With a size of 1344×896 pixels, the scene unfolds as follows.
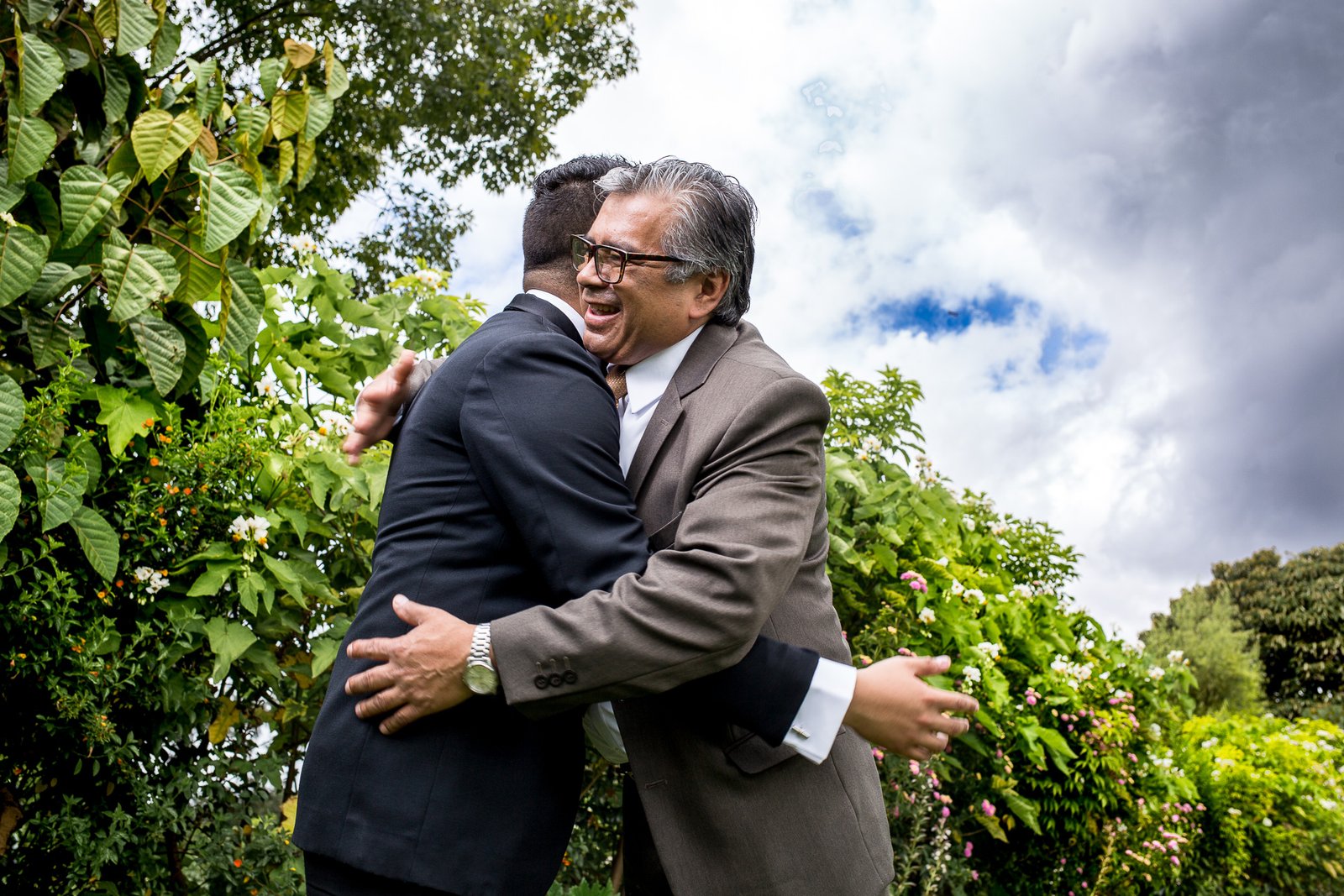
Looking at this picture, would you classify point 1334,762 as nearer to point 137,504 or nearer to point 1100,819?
point 1100,819

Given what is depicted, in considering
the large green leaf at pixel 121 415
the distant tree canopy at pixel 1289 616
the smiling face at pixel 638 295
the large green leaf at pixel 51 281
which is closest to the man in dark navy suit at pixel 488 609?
the smiling face at pixel 638 295

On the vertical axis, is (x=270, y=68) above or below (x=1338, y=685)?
below

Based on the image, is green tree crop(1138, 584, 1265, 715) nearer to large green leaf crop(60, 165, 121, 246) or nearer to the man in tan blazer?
the man in tan blazer

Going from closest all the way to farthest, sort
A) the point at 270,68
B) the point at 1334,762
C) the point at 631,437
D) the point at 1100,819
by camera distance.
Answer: the point at 631,437, the point at 270,68, the point at 1100,819, the point at 1334,762

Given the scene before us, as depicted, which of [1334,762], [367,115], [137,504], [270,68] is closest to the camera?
[137,504]

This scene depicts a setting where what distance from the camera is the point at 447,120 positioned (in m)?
10.6

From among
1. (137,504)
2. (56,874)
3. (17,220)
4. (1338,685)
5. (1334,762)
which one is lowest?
(56,874)

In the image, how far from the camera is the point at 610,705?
5.90 feet

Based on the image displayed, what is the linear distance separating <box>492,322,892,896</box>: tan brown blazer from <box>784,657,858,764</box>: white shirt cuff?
2.8 inches

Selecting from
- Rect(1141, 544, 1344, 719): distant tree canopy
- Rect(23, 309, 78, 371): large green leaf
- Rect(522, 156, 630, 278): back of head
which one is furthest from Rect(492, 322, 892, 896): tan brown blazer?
Rect(1141, 544, 1344, 719): distant tree canopy

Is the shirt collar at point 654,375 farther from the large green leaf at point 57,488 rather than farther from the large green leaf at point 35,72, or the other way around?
the large green leaf at point 35,72

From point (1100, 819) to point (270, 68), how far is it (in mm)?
5116

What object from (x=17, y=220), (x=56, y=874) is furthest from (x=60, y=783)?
(x=17, y=220)

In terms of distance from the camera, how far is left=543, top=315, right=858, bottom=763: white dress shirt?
1561 mm
